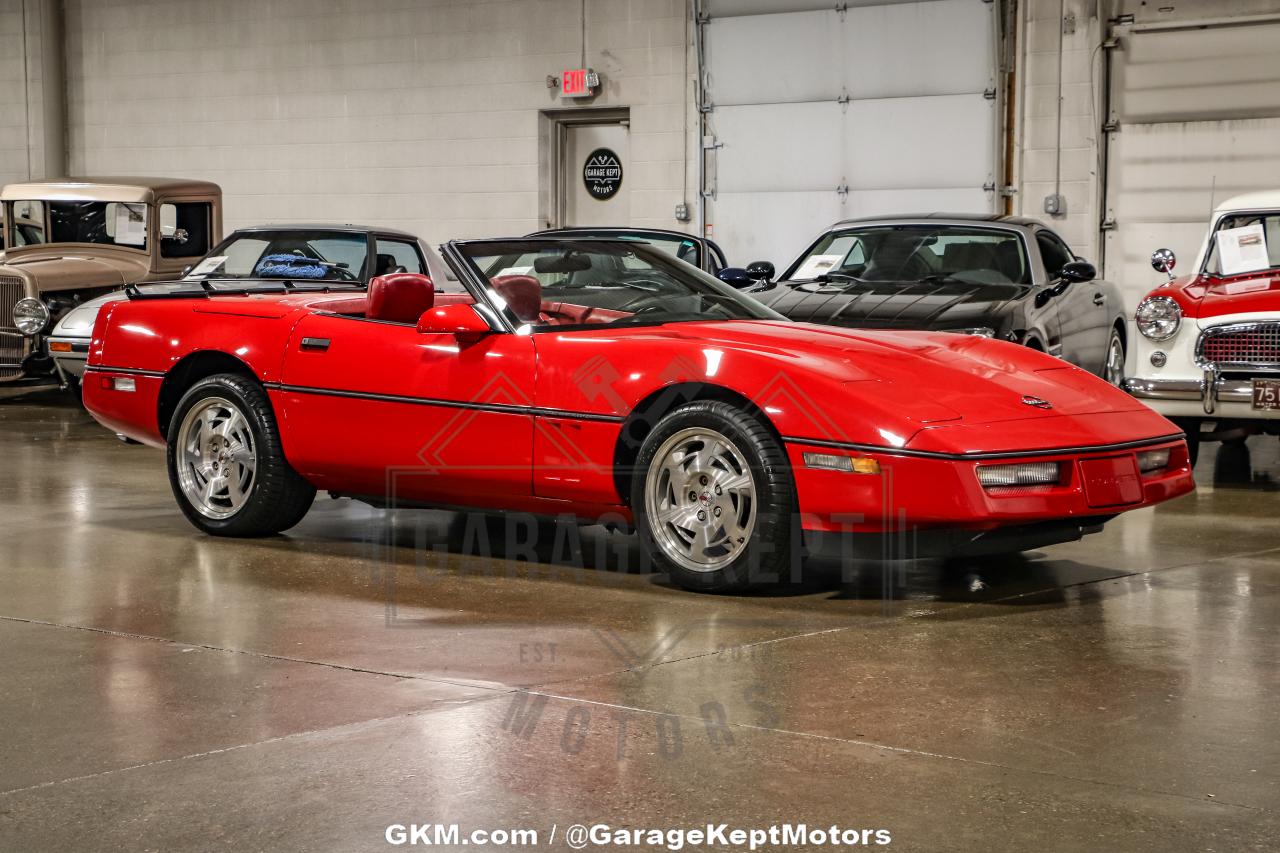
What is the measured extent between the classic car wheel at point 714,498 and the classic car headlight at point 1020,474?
2.09ft

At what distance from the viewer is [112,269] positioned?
43.7ft

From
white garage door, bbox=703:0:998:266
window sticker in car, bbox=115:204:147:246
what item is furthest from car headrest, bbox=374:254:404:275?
white garage door, bbox=703:0:998:266

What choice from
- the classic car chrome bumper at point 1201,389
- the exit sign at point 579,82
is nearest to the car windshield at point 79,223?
the exit sign at point 579,82

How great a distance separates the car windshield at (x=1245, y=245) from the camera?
376 inches

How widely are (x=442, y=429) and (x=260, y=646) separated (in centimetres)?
149

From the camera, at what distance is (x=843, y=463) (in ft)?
17.5

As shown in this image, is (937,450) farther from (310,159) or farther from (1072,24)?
(310,159)

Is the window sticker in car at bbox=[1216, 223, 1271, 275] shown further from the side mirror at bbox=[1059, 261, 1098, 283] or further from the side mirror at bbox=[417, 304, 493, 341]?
the side mirror at bbox=[417, 304, 493, 341]

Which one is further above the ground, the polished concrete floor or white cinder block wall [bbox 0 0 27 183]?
white cinder block wall [bbox 0 0 27 183]

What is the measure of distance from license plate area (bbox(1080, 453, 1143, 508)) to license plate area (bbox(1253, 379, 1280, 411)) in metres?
3.45

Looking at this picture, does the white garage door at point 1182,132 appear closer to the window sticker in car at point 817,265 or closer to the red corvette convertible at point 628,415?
the window sticker in car at point 817,265

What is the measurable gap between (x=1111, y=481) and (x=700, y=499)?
4.48 feet

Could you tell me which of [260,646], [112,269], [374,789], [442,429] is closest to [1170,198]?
[112,269]

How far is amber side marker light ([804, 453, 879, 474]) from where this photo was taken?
528cm
